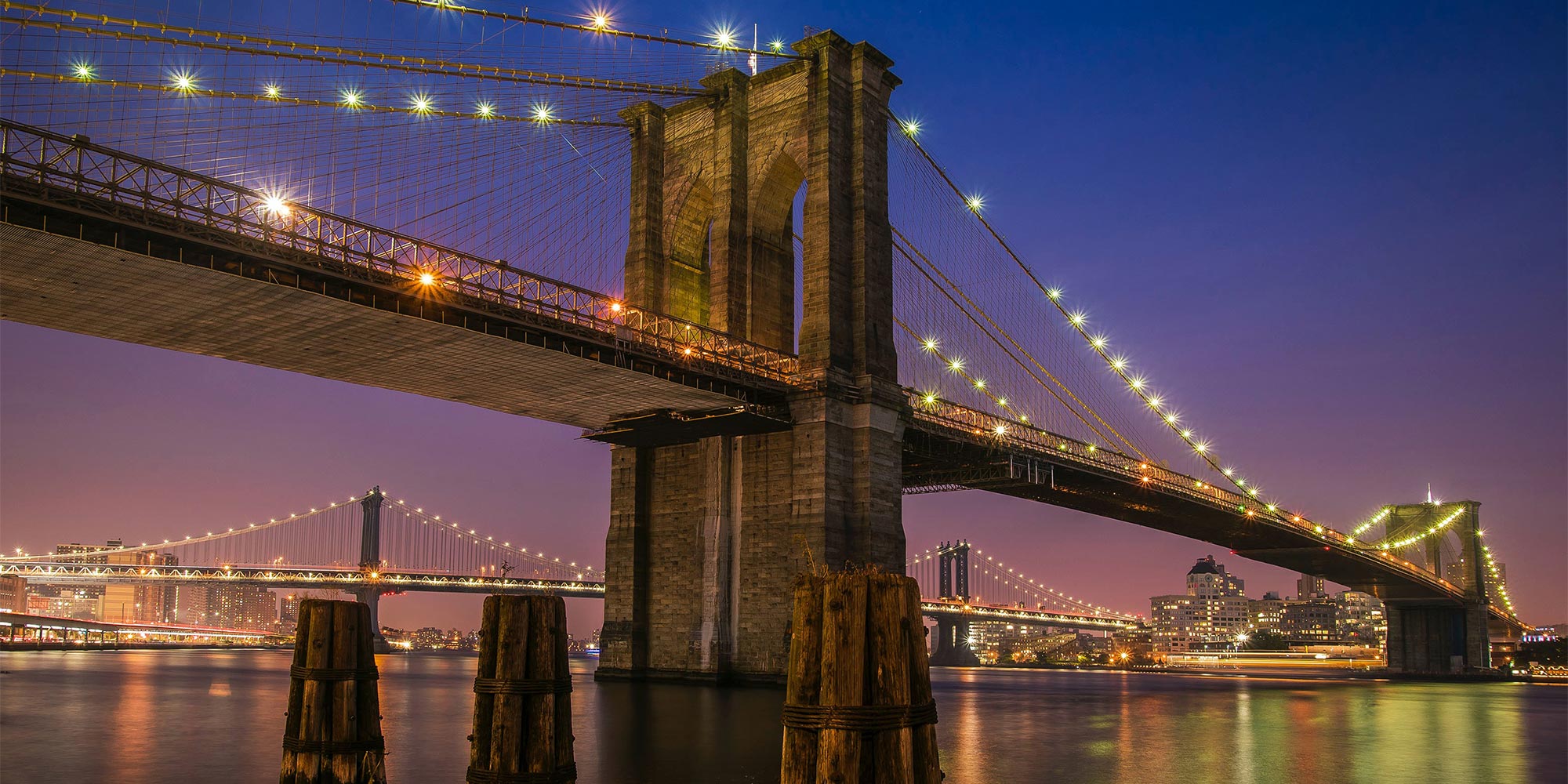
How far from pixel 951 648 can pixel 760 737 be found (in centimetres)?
14420

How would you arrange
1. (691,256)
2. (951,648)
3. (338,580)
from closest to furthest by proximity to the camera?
1. (691,256)
2. (338,580)
3. (951,648)

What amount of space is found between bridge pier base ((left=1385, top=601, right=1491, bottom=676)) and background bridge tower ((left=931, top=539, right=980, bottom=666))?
54.9 m

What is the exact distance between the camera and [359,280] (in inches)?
1396

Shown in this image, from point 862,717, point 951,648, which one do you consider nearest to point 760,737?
point 862,717

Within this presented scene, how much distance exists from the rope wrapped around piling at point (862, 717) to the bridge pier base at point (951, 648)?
15723cm

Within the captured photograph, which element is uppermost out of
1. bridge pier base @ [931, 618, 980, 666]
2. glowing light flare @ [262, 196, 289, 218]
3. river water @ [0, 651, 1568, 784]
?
glowing light flare @ [262, 196, 289, 218]

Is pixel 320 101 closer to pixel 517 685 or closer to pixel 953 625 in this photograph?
pixel 517 685

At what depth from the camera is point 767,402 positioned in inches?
1929

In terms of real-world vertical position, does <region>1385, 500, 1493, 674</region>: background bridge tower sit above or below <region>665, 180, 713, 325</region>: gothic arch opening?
below

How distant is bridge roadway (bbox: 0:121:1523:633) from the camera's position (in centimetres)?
3120

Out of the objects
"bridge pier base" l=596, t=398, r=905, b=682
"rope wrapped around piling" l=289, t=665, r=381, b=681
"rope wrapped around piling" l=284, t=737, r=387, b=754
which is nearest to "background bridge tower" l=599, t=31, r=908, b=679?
"bridge pier base" l=596, t=398, r=905, b=682

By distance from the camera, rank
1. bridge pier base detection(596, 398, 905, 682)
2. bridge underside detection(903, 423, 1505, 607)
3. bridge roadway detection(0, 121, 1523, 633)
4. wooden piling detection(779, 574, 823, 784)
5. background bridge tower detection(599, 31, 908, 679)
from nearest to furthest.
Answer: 1. wooden piling detection(779, 574, 823, 784)
2. bridge roadway detection(0, 121, 1523, 633)
3. bridge pier base detection(596, 398, 905, 682)
4. background bridge tower detection(599, 31, 908, 679)
5. bridge underside detection(903, 423, 1505, 607)

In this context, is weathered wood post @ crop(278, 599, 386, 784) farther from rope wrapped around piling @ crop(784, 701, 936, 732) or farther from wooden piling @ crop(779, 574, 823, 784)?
rope wrapped around piling @ crop(784, 701, 936, 732)

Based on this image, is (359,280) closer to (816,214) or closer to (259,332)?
(259,332)
